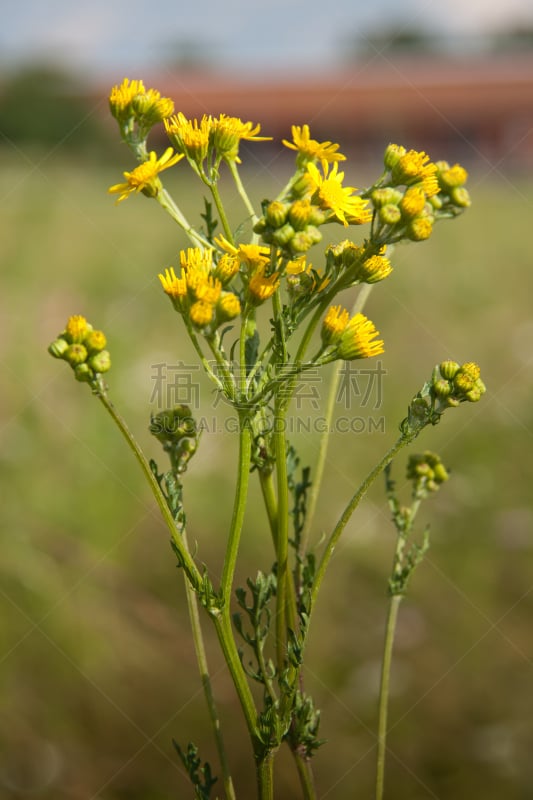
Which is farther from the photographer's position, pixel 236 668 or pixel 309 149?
pixel 309 149

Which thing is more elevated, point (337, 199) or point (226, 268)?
point (337, 199)

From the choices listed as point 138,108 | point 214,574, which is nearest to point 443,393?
point 138,108

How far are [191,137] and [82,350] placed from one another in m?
0.34

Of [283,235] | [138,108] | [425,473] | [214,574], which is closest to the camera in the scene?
[283,235]

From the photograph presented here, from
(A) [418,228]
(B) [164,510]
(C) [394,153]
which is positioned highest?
(C) [394,153]

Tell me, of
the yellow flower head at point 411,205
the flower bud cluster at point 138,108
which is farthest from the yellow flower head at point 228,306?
the flower bud cluster at point 138,108

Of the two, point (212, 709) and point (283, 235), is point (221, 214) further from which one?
point (212, 709)

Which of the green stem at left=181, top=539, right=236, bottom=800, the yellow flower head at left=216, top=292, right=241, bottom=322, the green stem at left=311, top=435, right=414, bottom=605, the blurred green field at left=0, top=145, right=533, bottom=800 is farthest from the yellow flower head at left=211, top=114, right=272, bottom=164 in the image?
the blurred green field at left=0, top=145, right=533, bottom=800

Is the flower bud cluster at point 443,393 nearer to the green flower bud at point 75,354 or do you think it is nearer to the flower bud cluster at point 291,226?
the flower bud cluster at point 291,226

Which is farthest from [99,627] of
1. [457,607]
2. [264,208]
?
[264,208]

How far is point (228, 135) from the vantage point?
3.43 ft

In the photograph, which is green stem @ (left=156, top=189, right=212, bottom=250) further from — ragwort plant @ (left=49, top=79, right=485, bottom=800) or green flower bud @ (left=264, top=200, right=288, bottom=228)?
green flower bud @ (left=264, top=200, right=288, bottom=228)

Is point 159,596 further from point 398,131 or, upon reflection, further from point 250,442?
point 398,131

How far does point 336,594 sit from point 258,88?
17.7 meters
